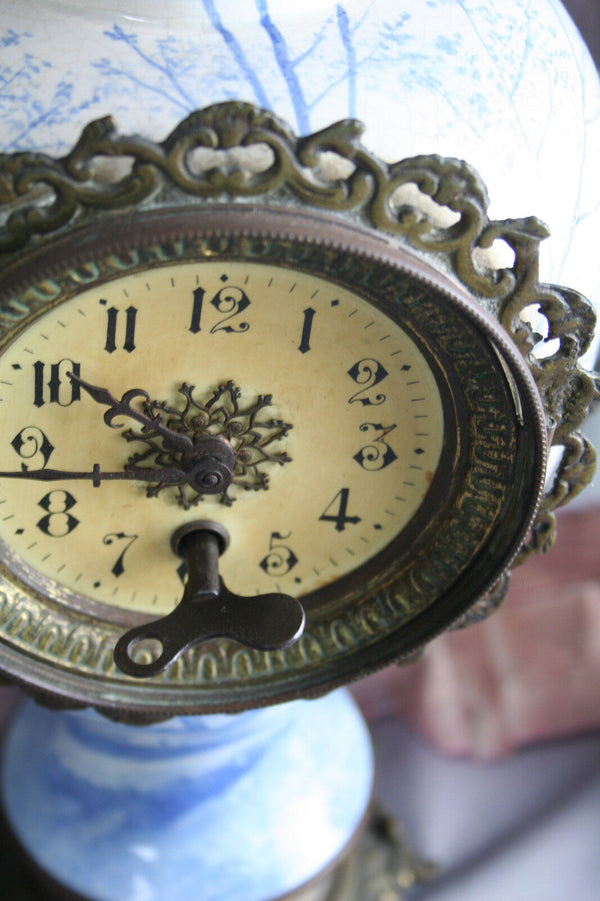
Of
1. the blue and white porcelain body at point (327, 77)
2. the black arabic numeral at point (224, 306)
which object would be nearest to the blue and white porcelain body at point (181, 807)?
the black arabic numeral at point (224, 306)

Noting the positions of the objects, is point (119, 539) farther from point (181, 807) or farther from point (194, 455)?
point (181, 807)

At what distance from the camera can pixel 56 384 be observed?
0.66 m

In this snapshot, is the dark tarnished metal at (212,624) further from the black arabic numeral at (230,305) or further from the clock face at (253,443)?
the black arabic numeral at (230,305)

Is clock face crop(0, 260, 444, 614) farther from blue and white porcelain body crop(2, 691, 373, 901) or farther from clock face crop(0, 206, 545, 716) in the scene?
blue and white porcelain body crop(2, 691, 373, 901)

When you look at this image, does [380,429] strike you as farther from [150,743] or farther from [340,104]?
[150,743]

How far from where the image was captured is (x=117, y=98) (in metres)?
0.61

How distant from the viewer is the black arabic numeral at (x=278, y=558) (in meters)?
0.79

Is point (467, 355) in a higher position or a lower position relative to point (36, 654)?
higher

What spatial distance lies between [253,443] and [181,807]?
48 cm

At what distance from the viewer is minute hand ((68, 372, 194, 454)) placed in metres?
0.65

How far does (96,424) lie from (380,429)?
207 millimetres

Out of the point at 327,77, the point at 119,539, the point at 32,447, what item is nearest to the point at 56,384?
the point at 32,447

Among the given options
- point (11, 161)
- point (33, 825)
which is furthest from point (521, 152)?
point (33, 825)

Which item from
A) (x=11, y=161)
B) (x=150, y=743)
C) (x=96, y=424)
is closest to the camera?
(x=11, y=161)
